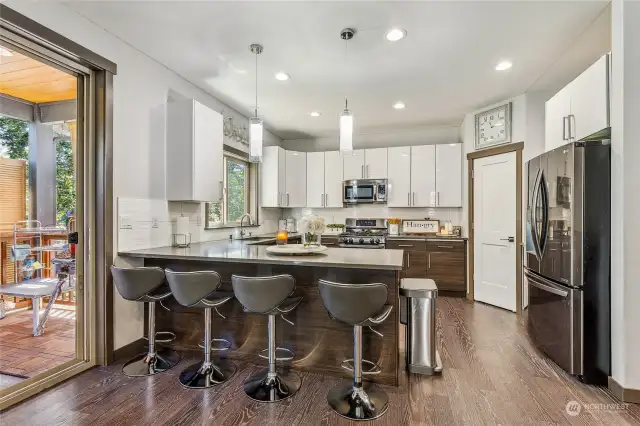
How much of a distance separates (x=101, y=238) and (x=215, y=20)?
1.93 m

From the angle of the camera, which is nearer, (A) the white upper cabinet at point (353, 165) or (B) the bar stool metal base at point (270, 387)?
(B) the bar stool metal base at point (270, 387)

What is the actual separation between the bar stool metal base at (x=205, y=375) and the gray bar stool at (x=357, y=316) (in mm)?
835

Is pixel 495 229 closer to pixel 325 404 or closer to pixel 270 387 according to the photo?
pixel 325 404

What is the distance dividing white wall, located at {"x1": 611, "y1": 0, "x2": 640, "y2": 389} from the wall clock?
6.80 ft

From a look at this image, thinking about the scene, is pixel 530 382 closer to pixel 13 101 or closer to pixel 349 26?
pixel 349 26

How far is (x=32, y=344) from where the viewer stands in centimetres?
287


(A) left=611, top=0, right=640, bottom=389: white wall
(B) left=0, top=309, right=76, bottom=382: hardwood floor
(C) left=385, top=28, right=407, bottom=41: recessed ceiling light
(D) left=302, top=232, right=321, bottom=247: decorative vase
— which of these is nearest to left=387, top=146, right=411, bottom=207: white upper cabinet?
(D) left=302, top=232, right=321, bottom=247: decorative vase

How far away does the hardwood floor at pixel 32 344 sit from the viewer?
2547 mm

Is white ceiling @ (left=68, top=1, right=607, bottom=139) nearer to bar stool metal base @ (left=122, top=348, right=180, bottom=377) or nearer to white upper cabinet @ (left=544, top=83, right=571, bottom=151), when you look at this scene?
white upper cabinet @ (left=544, top=83, right=571, bottom=151)

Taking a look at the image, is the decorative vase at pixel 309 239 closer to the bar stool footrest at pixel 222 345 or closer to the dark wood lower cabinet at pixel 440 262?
the bar stool footrest at pixel 222 345

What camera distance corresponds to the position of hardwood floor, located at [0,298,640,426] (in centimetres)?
202

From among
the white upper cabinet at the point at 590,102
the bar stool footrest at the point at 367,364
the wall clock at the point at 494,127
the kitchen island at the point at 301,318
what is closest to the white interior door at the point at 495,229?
the wall clock at the point at 494,127

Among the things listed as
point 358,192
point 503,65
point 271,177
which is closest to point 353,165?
point 358,192

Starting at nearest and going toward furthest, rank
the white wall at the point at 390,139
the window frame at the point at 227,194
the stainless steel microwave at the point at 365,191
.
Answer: the window frame at the point at 227,194 < the stainless steel microwave at the point at 365,191 < the white wall at the point at 390,139
